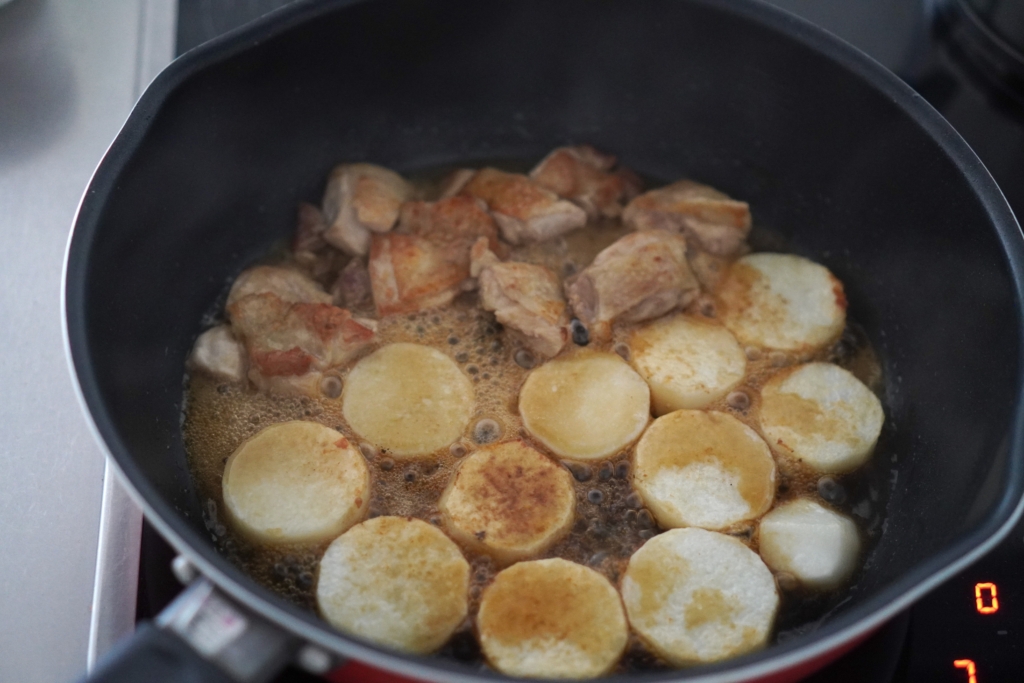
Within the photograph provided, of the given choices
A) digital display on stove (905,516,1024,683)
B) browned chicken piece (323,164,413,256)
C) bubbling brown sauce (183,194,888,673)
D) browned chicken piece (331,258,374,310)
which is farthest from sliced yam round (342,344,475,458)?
digital display on stove (905,516,1024,683)

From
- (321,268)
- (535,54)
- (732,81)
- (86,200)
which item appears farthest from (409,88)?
(86,200)

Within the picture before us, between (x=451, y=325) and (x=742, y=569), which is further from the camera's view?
(x=451, y=325)

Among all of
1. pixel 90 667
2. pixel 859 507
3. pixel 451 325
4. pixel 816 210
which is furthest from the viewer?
pixel 816 210

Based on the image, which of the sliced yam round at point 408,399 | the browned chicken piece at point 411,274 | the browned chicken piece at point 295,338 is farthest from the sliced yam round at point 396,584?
the browned chicken piece at point 411,274

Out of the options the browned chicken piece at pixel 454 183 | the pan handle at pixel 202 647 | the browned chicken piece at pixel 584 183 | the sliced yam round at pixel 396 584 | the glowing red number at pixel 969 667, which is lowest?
the sliced yam round at pixel 396 584

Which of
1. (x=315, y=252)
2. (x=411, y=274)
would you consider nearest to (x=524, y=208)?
(x=411, y=274)

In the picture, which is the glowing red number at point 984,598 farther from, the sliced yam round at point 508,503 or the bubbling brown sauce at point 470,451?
the sliced yam round at point 508,503

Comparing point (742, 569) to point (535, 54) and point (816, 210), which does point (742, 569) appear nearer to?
point (816, 210)

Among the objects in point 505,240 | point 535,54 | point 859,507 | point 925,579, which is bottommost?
point 859,507
